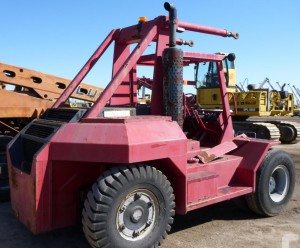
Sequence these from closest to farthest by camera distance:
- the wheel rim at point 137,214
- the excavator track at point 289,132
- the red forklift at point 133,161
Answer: the red forklift at point 133,161
the wheel rim at point 137,214
the excavator track at point 289,132

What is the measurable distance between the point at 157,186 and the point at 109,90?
3.80 ft

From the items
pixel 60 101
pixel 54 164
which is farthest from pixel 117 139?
pixel 60 101

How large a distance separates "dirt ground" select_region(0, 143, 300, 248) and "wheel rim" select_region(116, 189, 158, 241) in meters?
0.48

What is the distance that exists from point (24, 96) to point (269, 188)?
409 centimetres

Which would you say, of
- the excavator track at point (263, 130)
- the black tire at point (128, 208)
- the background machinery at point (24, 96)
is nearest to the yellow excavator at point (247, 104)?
the excavator track at point (263, 130)

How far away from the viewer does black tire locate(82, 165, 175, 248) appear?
3785mm

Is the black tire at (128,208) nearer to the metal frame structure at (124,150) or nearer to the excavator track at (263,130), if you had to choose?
the metal frame structure at (124,150)

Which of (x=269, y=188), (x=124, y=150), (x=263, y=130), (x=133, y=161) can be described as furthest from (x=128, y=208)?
(x=263, y=130)

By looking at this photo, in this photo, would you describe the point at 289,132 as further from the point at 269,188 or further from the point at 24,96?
the point at 24,96

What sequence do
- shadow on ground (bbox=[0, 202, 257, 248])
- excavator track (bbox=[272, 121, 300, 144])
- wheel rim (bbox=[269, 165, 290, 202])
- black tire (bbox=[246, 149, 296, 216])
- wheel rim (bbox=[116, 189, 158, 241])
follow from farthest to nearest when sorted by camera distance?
excavator track (bbox=[272, 121, 300, 144]) < wheel rim (bbox=[269, 165, 290, 202]) < black tire (bbox=[246, 149, 296, 216]) < shadow on ground (bbox=[0, 202, 257, 248]) < wheel rim (bbox=[116, 189, 158, 241])

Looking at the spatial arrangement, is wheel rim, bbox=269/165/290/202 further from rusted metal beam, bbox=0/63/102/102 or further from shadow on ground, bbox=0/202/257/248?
rusted metal beam, bbox=0/63/102/102

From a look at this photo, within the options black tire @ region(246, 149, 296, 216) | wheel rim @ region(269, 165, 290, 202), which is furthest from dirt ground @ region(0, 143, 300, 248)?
wheel rim @ region(269, 165, 290, 202)

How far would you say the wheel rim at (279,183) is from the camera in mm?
5888

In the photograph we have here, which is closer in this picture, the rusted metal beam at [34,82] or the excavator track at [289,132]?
the rusted metal beam at [34,82]
